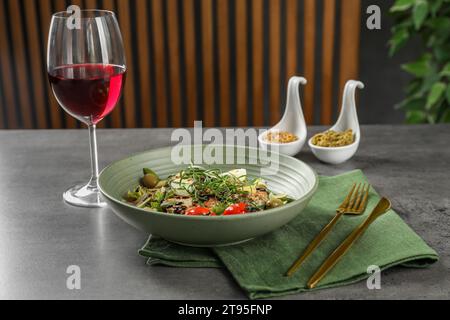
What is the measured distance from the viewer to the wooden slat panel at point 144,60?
254 centimetres

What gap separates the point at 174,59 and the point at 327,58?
2.05 feet

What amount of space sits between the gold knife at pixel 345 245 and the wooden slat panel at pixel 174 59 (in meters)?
1.72

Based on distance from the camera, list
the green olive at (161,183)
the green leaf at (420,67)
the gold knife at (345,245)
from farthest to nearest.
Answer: the green leaf at (420,67)
the green olive at (161,183)
the gold knife at (345,245)

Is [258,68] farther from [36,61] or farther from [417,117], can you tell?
[36,61]

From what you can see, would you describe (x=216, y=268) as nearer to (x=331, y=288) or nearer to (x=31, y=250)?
(x=331, y=288)

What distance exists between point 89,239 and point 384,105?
7.69 feet

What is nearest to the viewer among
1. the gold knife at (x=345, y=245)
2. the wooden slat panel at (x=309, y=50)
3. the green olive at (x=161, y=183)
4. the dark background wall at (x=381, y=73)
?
the gold knife at (x=345, y=245)

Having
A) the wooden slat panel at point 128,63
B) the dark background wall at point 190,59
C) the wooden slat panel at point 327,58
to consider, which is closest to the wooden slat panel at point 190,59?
the dark background wall at point 190,59

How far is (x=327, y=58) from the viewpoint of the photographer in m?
2.61

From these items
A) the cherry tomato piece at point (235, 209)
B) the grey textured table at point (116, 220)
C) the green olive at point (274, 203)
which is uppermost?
the cherry tomato piece at point (235, 209)

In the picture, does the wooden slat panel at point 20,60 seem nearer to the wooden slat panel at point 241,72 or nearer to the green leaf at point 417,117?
the wooden slat panel at point 241,72

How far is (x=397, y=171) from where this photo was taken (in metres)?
1.33

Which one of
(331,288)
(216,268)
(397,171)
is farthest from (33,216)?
(397,171)

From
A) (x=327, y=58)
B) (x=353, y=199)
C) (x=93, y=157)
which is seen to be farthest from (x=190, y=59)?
(x=353, y=199)
